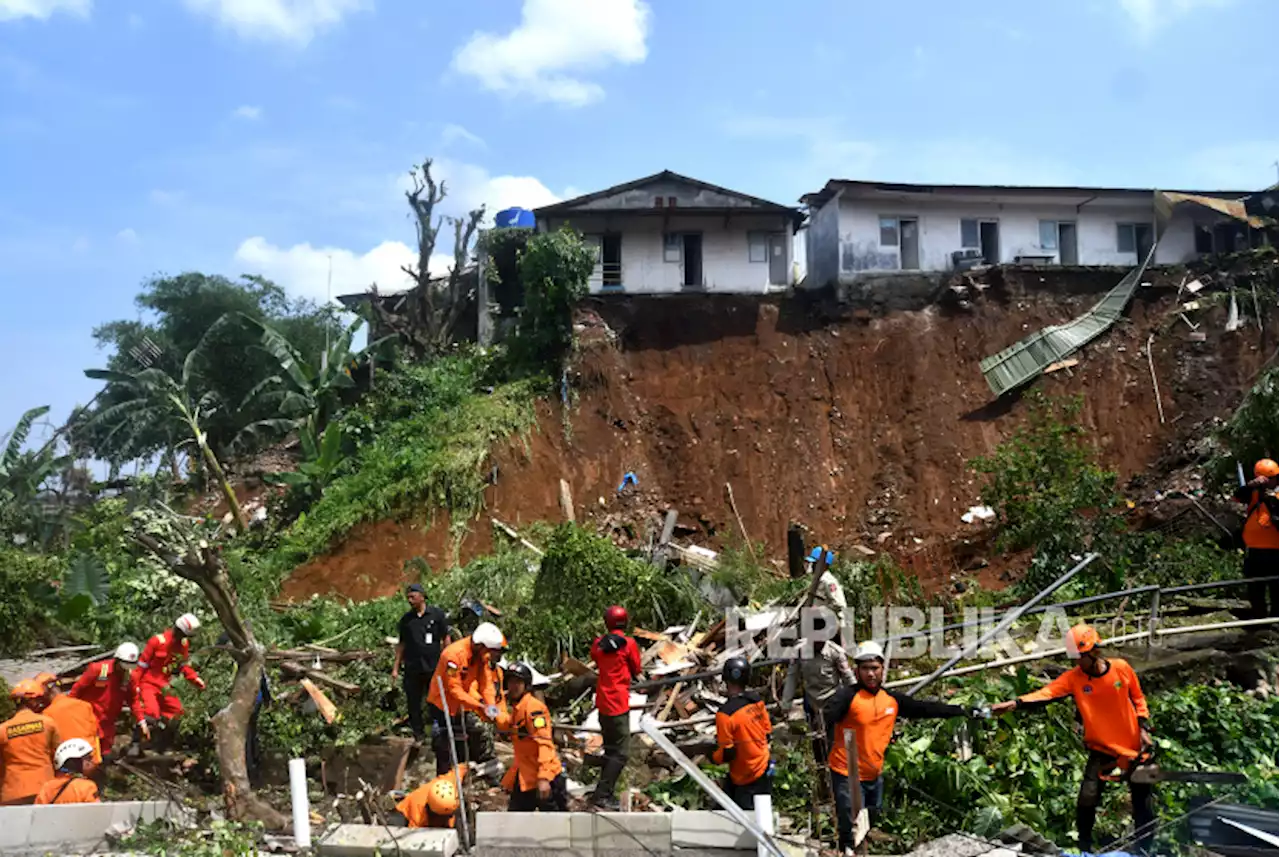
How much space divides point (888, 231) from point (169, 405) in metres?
16.9

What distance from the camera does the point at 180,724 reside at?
979 centimetres

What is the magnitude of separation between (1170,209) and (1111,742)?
71.9 feet

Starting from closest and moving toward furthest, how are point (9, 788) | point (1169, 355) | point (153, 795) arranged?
point (9, 788) < point (153, 795) < point (1169, 355)

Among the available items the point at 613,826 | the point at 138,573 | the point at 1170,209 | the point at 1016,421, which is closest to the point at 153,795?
the point at 613,826

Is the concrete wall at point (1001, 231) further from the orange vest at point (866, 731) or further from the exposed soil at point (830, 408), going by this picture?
the orange vest at point (866, 731)

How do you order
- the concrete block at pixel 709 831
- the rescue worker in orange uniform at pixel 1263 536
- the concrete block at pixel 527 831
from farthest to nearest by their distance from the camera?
the rescue worker in orange uniform at pixel 1263 536
the concrete block at pixel 527 831
the concrete block at pixel 709 831

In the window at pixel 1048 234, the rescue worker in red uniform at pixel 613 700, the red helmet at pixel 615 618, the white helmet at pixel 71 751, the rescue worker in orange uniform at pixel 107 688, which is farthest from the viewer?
the window at pixel 1048 234

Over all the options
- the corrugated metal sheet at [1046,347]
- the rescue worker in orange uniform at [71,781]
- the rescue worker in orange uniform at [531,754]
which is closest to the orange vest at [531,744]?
the rescue worker in orange uniform at [531,754]

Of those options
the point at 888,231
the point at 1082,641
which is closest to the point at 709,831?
the point at 1082,641

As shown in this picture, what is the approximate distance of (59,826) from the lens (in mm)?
5832

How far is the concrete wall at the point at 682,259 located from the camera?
24328 mm

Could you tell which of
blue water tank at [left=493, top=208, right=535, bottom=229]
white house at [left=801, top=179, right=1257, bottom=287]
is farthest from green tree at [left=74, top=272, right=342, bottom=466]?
white house at [left=801, top=179, right=1257, bottom=287]

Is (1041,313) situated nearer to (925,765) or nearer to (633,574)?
(633,574)

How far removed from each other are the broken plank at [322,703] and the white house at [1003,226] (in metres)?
17.0
